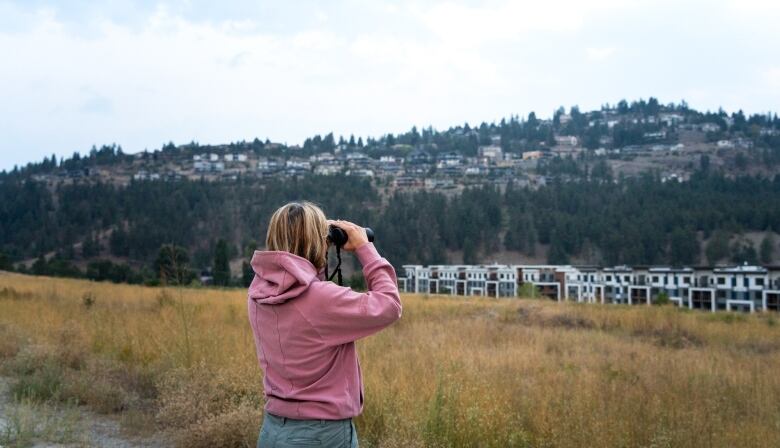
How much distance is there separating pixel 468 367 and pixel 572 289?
53.6 m

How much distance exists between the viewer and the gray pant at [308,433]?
2.28 metres

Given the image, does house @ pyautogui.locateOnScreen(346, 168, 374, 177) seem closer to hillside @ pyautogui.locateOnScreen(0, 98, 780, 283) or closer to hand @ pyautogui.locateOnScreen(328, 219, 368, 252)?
hillside @ pyautogui.locateOnScreen(0, 98, 780, 283)

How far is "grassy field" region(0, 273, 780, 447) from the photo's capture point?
4.57m

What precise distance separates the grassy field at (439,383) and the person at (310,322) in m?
1.88

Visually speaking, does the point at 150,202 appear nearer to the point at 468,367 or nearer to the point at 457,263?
the point at 457,263

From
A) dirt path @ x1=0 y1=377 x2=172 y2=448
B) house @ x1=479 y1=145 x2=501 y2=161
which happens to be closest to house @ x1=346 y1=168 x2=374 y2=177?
house @ x1=479 y1=145 x2=501 y2=161

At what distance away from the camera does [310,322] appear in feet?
7.41

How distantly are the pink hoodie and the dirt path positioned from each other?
3.10 m

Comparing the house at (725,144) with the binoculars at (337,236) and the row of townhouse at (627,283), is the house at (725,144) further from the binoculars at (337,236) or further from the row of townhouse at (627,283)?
the binoculars at (337,236)

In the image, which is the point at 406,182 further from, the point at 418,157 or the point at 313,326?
the point at 313,326

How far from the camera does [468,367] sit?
730 centimetres

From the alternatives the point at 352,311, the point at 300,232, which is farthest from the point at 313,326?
the point at 300,232

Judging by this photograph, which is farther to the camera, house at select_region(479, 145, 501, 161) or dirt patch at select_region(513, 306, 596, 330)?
house at select_region(479, 145, 501, 161)

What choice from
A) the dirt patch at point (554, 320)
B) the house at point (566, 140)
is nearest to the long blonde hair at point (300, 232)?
the dirt patch at point (554, 320)
